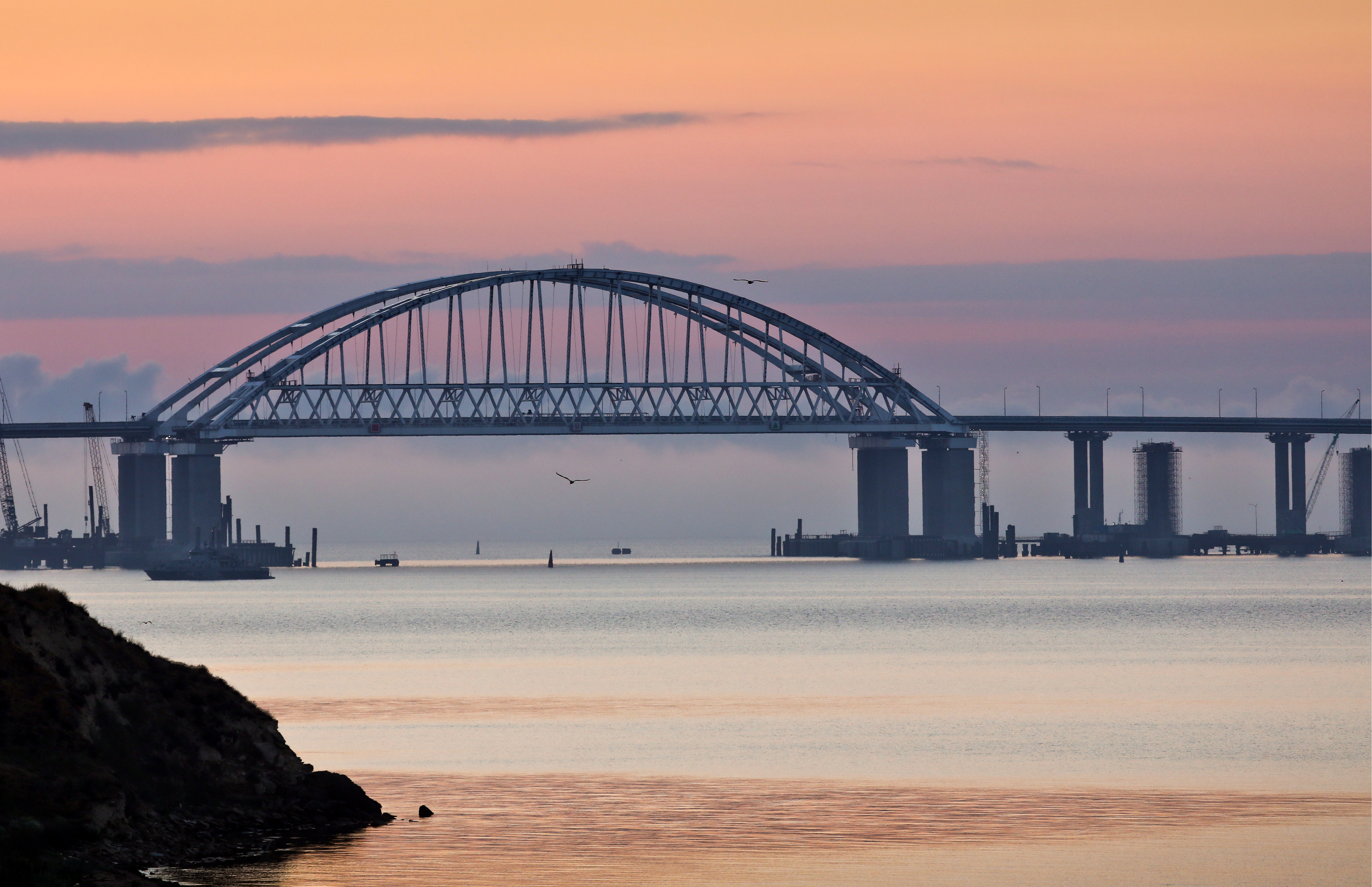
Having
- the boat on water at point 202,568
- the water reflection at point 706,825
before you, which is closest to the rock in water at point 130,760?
the water reflection at point 706,825

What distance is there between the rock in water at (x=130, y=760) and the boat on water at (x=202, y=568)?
152690mm

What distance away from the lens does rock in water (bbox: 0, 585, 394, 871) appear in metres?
32.1

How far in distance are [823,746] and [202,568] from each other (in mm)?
146966

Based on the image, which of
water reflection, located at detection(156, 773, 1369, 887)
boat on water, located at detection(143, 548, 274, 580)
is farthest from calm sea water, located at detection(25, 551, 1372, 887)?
boat on water, located at detection(143, 548, 274, 580)

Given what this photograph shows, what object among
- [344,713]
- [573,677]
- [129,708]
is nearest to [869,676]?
[573,677]

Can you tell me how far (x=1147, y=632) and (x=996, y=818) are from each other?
203 feet

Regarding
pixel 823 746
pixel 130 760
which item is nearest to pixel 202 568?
pixel 823 746

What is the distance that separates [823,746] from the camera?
49750mm

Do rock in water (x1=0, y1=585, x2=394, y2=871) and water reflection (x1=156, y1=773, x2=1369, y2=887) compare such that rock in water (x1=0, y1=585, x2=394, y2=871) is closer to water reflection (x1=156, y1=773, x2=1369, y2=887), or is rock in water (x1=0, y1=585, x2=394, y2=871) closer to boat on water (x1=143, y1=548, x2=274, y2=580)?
water reflection (x1=156, y1=773, x2=1369, y2=887)

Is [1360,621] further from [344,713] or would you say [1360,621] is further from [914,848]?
[914,848]

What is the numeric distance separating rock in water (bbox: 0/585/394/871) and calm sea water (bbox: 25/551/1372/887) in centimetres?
134

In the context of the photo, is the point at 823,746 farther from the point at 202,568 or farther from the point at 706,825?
the point at 202,568

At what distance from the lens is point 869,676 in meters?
71.0

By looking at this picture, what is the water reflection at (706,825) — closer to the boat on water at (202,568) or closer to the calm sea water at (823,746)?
the calm sea water at (823,746)
